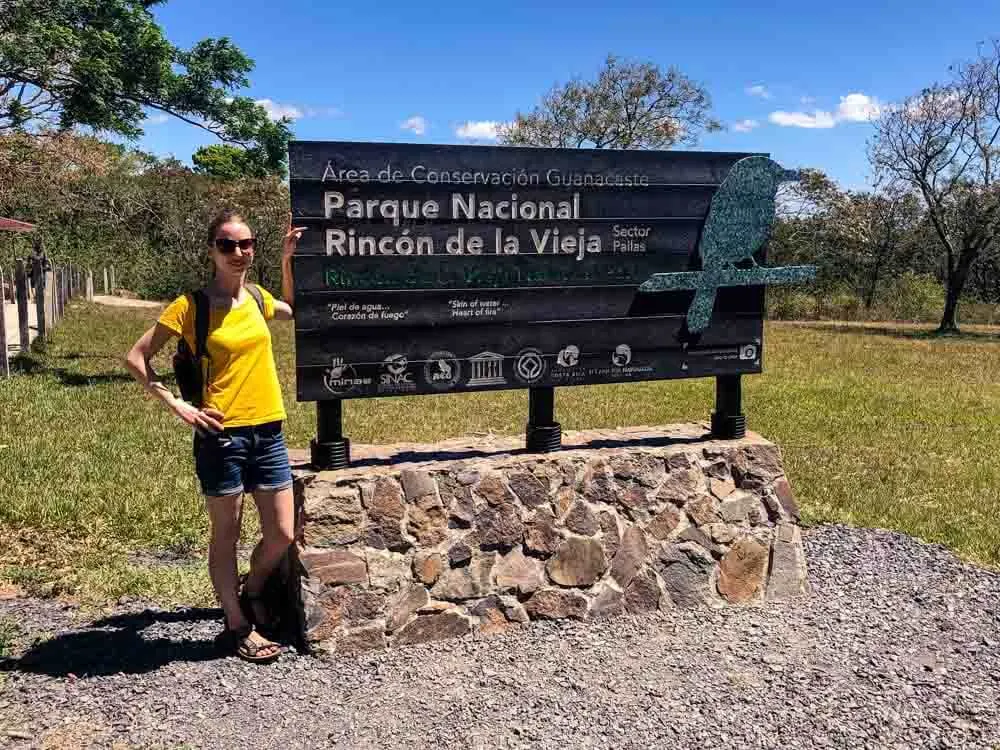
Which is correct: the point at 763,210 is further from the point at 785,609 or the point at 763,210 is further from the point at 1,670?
the point at 1,670

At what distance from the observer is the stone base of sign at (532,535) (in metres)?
3.87

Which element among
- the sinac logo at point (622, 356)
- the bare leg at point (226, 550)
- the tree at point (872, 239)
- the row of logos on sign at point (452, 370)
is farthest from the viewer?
the tree at point (872, 239)

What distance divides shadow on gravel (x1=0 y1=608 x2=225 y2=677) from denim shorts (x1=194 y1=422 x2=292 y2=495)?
2.74 ft

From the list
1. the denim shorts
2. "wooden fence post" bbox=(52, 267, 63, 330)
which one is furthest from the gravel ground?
"wooden fence post" bbox=(52, 267, 63, 330)

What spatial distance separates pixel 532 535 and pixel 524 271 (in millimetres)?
1297

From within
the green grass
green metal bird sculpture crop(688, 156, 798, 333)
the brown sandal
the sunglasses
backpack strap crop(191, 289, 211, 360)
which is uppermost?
green metal bird sculpture crop(688, 156, 798, 333)

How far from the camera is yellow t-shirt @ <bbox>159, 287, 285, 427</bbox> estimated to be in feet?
11.1

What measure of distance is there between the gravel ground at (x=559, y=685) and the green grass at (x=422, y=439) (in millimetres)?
868

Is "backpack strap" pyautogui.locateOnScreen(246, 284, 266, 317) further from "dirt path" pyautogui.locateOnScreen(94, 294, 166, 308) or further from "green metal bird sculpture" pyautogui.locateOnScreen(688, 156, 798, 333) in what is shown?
"dirt path" pyautogui.locateOnScreen(94, 294, 166, 308)

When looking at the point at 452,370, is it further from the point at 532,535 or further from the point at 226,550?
the point at 226,550

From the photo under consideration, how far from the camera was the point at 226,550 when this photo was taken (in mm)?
3609

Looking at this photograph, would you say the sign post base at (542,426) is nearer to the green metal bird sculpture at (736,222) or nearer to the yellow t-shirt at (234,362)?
the green metal bird sculpture at (736,222)

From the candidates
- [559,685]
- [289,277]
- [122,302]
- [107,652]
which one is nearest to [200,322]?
[289,277]

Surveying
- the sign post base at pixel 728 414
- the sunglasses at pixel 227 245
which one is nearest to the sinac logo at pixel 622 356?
the sign post base at pixel 728 414
